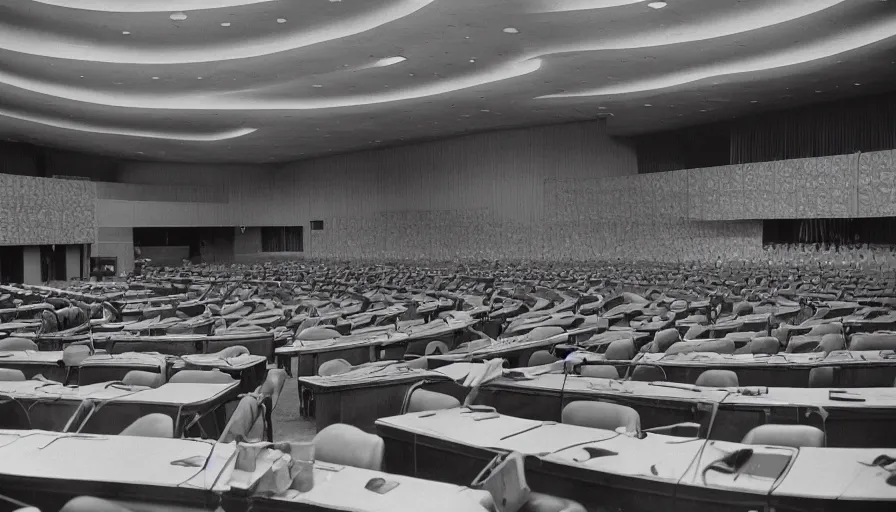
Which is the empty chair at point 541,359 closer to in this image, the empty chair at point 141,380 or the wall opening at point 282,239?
the empty chair at point 141,380

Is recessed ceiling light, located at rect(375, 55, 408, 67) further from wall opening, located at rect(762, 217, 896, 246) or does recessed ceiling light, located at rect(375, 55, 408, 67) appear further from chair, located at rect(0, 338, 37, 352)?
wall opening, located at rect(762, 217, 896, 246)

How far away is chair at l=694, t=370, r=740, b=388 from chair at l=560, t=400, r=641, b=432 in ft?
3.63

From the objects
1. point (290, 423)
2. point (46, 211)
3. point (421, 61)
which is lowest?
point (290, 423)

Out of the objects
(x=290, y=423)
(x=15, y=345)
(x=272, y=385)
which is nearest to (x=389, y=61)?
(x=15, y=345)

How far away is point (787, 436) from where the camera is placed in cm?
363

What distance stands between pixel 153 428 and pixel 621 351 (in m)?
4.09

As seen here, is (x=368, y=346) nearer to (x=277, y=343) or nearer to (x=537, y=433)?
(x=277, y=343)

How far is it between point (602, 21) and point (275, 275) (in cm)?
1495

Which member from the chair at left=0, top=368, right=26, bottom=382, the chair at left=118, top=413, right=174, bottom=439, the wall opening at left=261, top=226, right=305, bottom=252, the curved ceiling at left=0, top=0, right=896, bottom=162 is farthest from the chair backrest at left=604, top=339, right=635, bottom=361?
the wall opening at left=261, top=226, right=305, bottom=252

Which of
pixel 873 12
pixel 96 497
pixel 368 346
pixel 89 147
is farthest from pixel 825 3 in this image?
pixel 89 147

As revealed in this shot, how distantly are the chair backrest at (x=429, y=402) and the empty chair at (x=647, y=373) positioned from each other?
6.54ft

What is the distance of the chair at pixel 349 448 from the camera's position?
3.64 metres

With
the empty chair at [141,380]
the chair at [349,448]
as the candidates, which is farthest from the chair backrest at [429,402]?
the empty chair at [141,380]

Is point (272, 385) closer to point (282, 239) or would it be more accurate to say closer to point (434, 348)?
point (434, 348)
